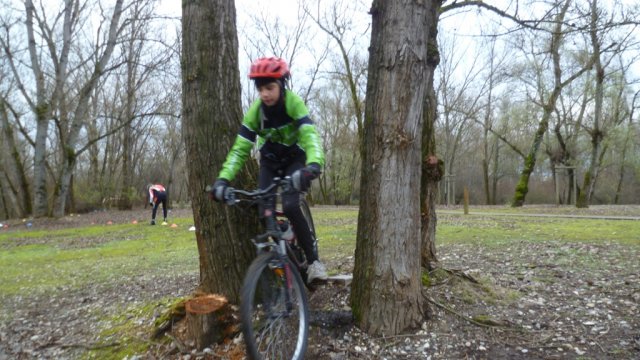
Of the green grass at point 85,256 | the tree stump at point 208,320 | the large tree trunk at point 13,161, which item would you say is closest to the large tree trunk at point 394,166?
the tree stump at point 208,320

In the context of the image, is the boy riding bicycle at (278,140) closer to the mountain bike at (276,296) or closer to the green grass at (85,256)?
the mountain bike at (276,296)

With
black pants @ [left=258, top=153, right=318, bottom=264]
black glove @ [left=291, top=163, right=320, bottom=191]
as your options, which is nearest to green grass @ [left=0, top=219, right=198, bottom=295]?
black pants @ [left=258, top=153, right=318, bottom=264]

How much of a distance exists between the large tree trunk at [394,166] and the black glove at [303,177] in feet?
2.44

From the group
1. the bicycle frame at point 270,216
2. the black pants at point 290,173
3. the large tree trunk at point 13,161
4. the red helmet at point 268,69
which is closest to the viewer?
the bicycle frame at point 270,216

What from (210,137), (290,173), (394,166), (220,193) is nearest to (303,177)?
(220,193)

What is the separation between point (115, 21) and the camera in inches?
824

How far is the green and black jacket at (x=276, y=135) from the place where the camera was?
11.2 ft

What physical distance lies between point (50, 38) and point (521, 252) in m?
25.0

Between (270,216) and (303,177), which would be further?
(270,216)

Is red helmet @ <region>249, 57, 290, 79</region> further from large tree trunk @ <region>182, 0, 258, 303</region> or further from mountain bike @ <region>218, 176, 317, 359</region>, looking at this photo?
mountain bike @ <region>218, 176, 317, 359</region>

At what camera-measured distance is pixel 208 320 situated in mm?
3742

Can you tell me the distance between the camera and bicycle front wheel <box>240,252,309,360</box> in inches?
128

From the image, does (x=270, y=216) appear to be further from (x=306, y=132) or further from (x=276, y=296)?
(x=306, y=132)

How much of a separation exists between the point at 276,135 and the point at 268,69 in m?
0.62
